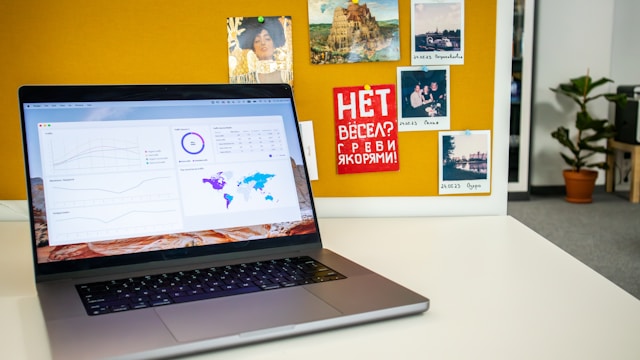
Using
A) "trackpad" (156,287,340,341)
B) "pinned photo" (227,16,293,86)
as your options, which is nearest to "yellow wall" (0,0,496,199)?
"pinned photo" (227,16,293,86)

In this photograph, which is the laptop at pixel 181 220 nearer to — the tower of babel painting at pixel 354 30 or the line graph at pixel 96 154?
the line graph at pixel 96 154

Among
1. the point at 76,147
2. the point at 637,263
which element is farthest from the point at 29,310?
the point at 637,263

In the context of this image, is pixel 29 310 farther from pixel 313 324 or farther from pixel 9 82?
pixel 9 82

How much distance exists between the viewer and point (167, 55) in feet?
3.44

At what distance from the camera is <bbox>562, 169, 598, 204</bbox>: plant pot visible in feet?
13.6

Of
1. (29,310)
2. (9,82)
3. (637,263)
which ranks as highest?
(9,82)

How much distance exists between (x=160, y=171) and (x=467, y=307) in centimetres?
42

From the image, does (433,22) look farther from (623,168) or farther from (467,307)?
(623,168)

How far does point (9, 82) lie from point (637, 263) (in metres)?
2.79

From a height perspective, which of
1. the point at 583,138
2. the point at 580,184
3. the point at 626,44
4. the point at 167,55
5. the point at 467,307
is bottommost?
the point at 580,184

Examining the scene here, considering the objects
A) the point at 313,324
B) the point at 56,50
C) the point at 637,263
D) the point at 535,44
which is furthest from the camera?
the point at 535,44

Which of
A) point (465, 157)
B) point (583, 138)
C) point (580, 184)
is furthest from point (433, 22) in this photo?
point (583, 138)

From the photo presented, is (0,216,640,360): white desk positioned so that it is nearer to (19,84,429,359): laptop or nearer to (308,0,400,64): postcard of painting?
(19,84,429,359): laptop

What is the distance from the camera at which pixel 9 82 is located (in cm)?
104
